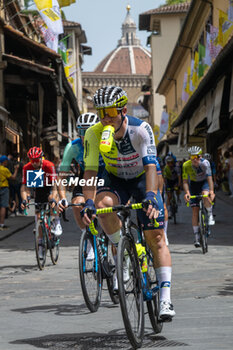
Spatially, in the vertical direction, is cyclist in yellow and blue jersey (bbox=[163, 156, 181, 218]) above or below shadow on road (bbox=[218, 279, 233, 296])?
above

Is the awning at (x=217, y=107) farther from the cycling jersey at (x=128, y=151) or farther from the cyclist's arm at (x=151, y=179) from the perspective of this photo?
the cyclist's arm at (x=151, y=179)

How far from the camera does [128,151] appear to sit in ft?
18.4

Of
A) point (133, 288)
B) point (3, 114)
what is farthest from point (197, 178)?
point (3, 114)

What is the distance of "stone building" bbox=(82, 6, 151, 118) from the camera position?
152 metres

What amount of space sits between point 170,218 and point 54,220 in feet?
29.1

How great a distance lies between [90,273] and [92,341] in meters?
1.34

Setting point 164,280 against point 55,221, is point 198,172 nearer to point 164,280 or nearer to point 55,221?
point 55,221

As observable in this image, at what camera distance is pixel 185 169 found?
1314cm

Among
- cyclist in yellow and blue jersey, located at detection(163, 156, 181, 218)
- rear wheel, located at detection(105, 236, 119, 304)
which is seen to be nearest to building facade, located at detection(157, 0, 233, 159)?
cyclist in yellow and blue jersey, located at detection(163, 156, 181, 218)

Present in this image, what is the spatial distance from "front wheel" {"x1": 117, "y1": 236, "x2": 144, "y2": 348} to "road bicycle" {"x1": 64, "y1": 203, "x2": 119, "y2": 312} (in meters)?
1.30

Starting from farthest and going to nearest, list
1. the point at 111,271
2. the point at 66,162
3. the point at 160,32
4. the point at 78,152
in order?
the point at 160,32, the point at 78,152, the point at 66,162, the point at 111,271

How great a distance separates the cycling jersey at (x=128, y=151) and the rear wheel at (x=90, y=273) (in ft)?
2.95

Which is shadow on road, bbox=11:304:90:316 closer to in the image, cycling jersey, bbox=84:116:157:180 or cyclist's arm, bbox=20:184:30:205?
cycling jersey, bbox=84:116:157:180

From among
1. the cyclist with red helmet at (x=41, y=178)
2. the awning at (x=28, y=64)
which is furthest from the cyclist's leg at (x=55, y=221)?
the awning at (x=28, y=64)
